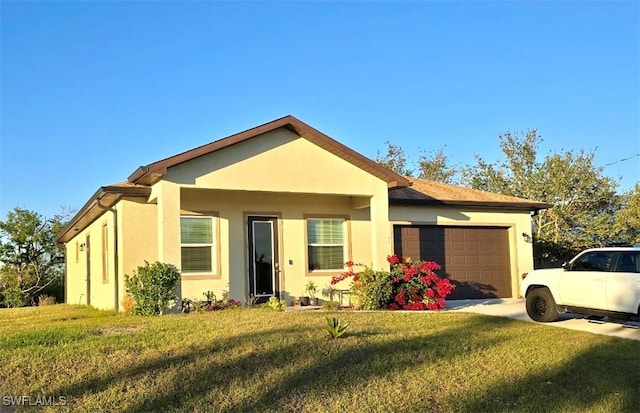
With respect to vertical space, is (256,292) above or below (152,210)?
below

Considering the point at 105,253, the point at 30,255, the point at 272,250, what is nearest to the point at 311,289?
the point at 272,250

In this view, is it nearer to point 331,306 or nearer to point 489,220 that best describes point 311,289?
point 331,306

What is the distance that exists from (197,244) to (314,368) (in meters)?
7.75

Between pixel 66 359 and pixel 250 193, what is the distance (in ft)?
26.3

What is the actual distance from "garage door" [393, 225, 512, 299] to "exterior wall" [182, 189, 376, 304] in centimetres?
122

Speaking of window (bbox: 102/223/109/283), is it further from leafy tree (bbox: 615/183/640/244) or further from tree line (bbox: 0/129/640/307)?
leafy tree (bbox: 615/183/640/244)

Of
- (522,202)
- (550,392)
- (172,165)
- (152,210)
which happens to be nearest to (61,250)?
(152,210)

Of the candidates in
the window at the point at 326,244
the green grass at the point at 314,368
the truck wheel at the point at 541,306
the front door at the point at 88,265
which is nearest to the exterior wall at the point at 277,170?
the window at the point at 326,244

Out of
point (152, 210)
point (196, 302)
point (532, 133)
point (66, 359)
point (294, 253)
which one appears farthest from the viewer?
point (532, 133)

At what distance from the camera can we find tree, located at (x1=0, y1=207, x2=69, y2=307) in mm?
26719

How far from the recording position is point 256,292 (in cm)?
1493

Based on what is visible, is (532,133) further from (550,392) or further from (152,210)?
(550,392)

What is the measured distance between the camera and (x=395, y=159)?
38.5 metres

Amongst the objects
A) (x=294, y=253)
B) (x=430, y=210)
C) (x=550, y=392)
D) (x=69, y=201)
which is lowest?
(x=550, y=392)
